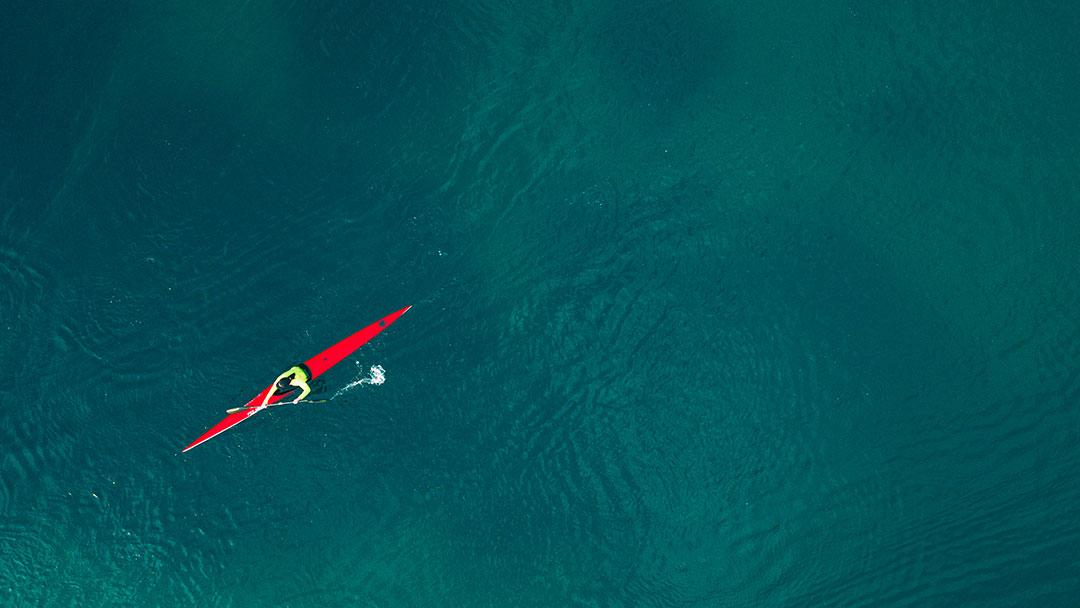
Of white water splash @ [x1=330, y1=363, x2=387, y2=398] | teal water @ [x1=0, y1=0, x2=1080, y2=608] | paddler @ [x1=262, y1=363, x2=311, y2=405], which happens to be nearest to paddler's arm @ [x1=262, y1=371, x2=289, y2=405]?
paddler @ [x1=262, y1=363, x2=311, y2=405]

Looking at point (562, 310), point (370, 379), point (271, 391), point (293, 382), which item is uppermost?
point (271, 391)

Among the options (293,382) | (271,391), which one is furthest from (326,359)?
(271,391)

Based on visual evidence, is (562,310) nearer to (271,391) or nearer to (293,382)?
(293,382)

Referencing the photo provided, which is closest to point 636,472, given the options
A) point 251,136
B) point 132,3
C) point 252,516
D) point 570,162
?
point 570,162

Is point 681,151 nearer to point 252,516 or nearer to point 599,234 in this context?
point 599,234

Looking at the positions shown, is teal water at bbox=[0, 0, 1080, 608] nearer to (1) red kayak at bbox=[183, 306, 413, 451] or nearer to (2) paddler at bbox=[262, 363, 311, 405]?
(1) red kayak at bbox=[183, 306, 413, 451]

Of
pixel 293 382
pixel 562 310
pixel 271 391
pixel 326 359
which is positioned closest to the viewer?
pixel 293 382
